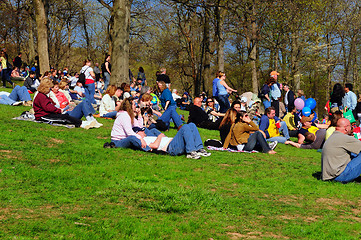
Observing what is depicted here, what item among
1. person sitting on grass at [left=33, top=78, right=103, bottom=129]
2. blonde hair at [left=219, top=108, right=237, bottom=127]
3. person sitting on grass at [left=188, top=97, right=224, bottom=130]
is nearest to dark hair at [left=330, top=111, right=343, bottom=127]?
blonde hair at [left=219, top=108, right=237, bottom=127]

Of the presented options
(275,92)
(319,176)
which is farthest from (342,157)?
(275,92)

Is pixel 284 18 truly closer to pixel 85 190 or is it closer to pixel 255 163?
pixel 255 163

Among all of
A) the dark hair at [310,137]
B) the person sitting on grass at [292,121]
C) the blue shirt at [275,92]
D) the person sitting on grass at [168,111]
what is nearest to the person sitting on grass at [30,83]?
the person sitting on grass at [168,111]

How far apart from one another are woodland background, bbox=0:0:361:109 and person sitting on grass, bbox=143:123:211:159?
10571mm

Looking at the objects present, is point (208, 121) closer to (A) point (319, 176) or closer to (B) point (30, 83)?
(A) point (319, 176)

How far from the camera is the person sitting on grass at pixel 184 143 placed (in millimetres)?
9328

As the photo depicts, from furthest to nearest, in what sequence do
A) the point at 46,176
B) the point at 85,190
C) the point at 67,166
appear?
the point at 67,166, the point at 46,176, the point at 85,190

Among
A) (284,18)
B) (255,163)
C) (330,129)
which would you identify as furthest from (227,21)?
(255,163)

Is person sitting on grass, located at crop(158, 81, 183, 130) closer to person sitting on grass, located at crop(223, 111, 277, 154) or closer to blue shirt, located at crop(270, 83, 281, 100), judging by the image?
person sitting on grass, located at crop(223, 111, 277, 154)

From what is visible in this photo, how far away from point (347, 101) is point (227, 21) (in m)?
16.1

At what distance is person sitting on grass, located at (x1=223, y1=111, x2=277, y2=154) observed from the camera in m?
10.9

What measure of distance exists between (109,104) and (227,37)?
96.8 ft

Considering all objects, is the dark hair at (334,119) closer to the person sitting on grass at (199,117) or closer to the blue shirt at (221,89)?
the person sitting on grass at (199,117)

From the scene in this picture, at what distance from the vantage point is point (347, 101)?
50.8ft
